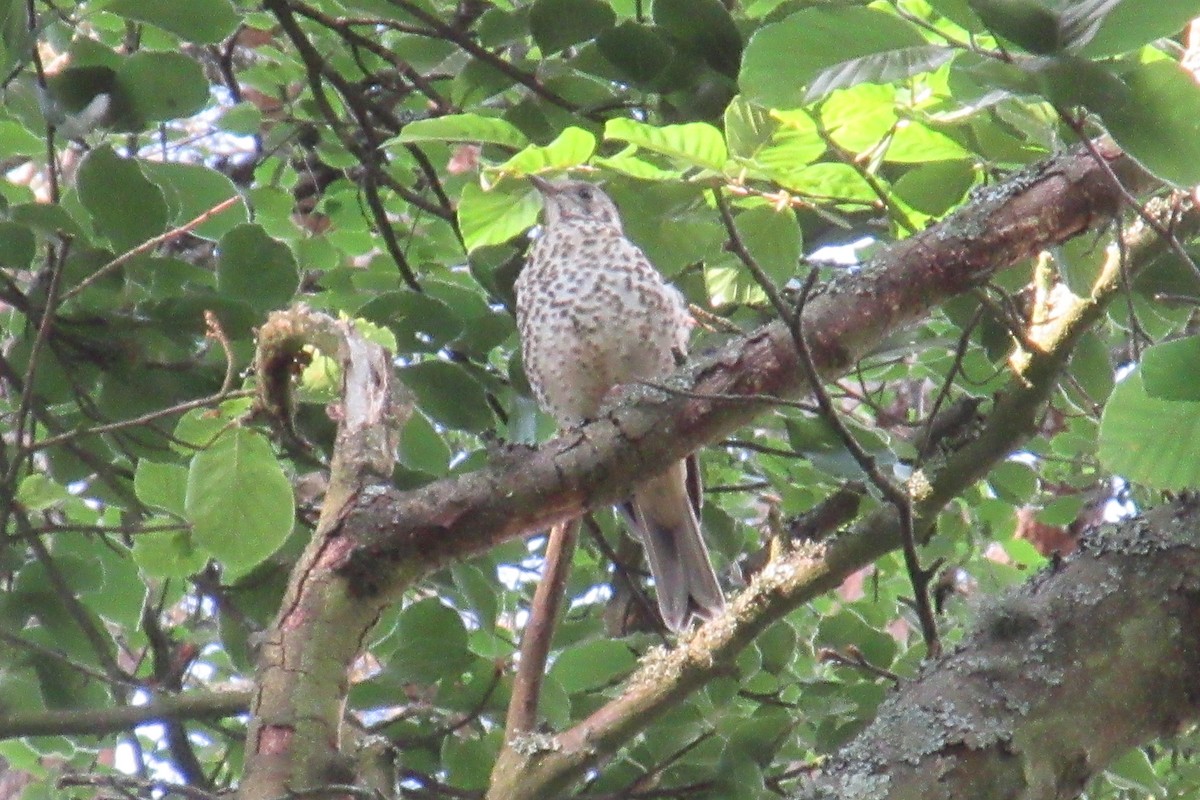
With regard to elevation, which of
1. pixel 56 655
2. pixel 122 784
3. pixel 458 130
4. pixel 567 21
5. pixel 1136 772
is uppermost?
pixel 567 21

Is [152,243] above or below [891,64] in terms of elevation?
above

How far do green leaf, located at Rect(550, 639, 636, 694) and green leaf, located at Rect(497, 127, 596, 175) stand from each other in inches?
55.3

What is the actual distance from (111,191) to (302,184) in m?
1.73

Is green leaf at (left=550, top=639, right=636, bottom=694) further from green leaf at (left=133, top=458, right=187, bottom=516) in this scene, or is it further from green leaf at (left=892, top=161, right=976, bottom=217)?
green leaf at (left=892, top=161, right=976, bottom=217)

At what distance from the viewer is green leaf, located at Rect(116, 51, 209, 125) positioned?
2.16 meters

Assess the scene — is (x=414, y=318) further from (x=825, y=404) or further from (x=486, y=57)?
(x=825, y=404)

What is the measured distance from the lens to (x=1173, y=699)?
1.69 meters

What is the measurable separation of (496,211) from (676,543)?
1.53 m

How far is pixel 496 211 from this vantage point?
68.3 inches

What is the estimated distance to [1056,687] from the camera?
167 cm

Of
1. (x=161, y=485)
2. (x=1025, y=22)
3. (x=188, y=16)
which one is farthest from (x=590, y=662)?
(x=1025, y=22)

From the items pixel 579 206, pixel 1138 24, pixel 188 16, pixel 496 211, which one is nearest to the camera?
A: pixel 1138 24

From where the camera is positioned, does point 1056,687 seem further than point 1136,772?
No

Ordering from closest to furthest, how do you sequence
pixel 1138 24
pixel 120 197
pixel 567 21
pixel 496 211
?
pixel 1138 24 < pixel 496 211 < pixel 120 197 < pixel 567 21
